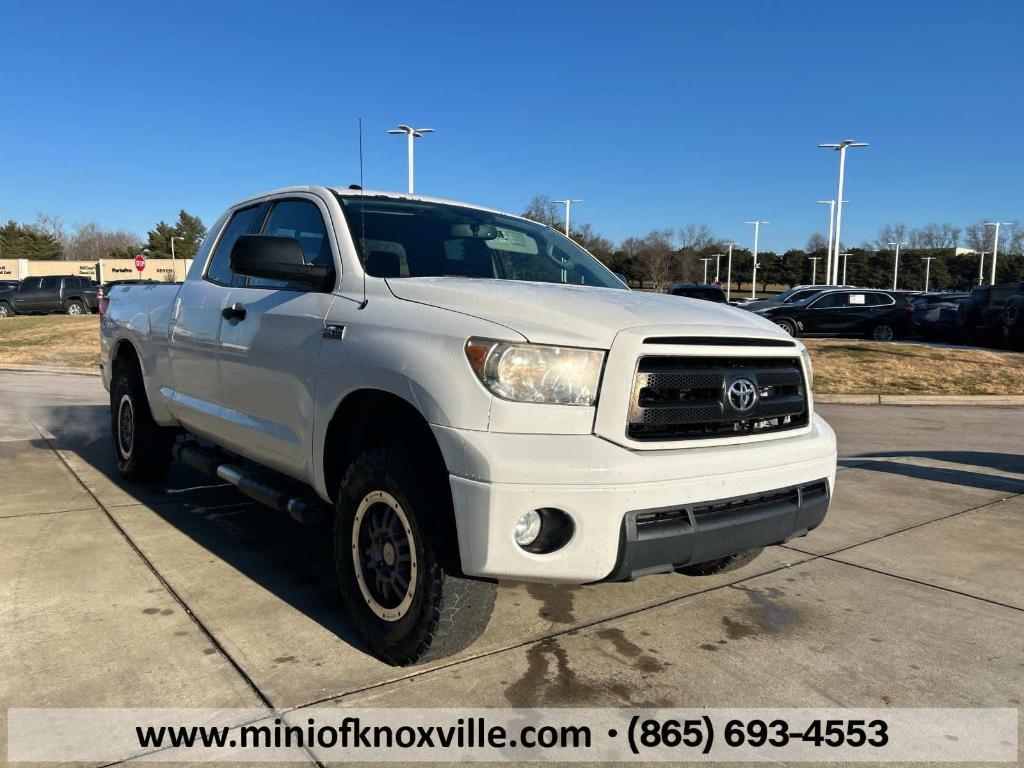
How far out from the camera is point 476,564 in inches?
103

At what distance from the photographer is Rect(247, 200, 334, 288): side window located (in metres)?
3.72

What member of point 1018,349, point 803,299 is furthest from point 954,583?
point 803,299

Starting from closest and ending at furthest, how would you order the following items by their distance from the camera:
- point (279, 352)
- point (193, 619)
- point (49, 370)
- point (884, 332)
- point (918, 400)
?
point (193, 619) → point (279, 352) → point (918, 400) → point (49, 370) → point (884, 332)

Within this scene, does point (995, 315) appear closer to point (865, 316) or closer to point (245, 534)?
point (865, 316)

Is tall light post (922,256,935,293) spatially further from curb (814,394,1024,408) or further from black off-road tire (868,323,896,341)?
curb (814,394,1024,408)

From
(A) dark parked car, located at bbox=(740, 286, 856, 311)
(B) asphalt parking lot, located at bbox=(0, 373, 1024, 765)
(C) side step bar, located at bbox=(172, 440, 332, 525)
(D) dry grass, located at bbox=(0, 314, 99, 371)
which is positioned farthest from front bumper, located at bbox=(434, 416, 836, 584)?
(A) dark parked car, located at bbox=(740, 286, 856, 311)

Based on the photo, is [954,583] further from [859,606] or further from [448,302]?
[448,302]

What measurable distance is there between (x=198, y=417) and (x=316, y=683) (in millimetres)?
2214

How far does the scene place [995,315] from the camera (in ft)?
57.3

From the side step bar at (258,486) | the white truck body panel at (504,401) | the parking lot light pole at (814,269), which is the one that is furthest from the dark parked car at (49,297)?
the parking lot light pole at (814,269)

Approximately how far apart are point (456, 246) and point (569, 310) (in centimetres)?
126

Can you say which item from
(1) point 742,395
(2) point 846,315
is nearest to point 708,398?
(1) point 742,395

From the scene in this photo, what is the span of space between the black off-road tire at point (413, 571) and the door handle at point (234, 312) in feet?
4.26

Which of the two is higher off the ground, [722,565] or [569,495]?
[569,495]
